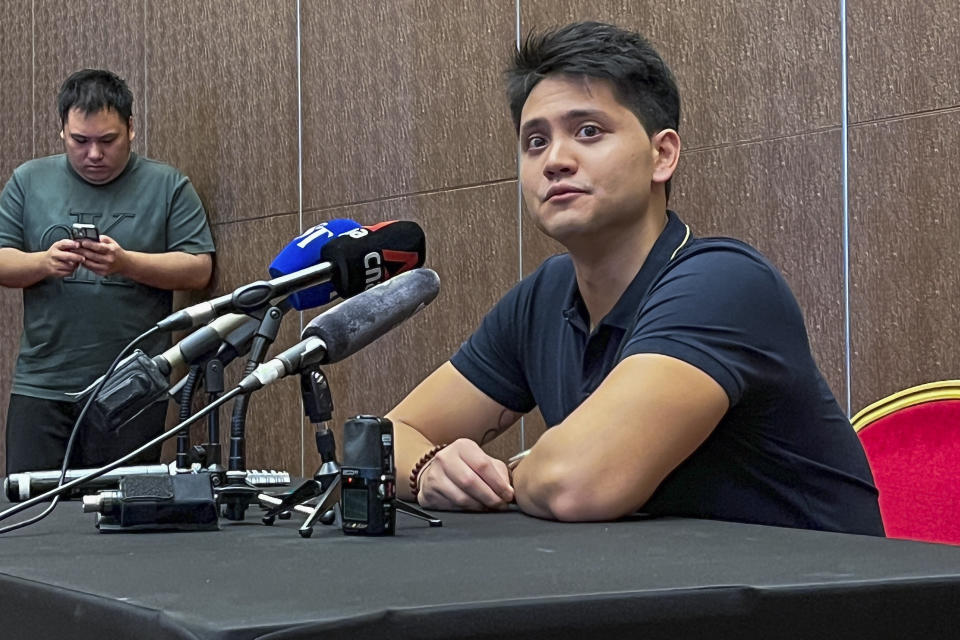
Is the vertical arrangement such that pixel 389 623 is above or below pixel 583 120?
below

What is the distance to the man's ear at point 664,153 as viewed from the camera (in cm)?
182

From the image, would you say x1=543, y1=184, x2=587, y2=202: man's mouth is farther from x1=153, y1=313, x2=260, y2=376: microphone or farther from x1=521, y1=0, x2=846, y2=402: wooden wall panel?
x1=521, y1=0, x2=846, y2=402: wooden wall panel

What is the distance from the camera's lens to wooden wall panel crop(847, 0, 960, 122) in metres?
2.11

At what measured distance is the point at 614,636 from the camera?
0.82m

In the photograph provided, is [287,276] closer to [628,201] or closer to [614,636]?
[628,201]

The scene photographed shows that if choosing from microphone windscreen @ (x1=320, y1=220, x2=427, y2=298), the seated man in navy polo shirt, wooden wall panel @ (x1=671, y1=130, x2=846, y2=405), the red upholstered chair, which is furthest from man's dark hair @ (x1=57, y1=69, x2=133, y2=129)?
the red upholstered chair

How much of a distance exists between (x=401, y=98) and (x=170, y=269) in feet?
3.28

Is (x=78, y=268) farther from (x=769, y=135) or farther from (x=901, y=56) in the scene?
(x=901, y=56)

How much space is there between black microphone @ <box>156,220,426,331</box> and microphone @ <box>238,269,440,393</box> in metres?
0.02

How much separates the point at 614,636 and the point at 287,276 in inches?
26.4

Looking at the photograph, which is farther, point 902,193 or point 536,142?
point 902,193

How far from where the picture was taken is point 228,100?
427 centimetres

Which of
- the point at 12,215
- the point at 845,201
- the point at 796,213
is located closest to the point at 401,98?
the point at 12,215

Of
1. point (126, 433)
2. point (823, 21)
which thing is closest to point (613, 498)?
point (823, 21)
